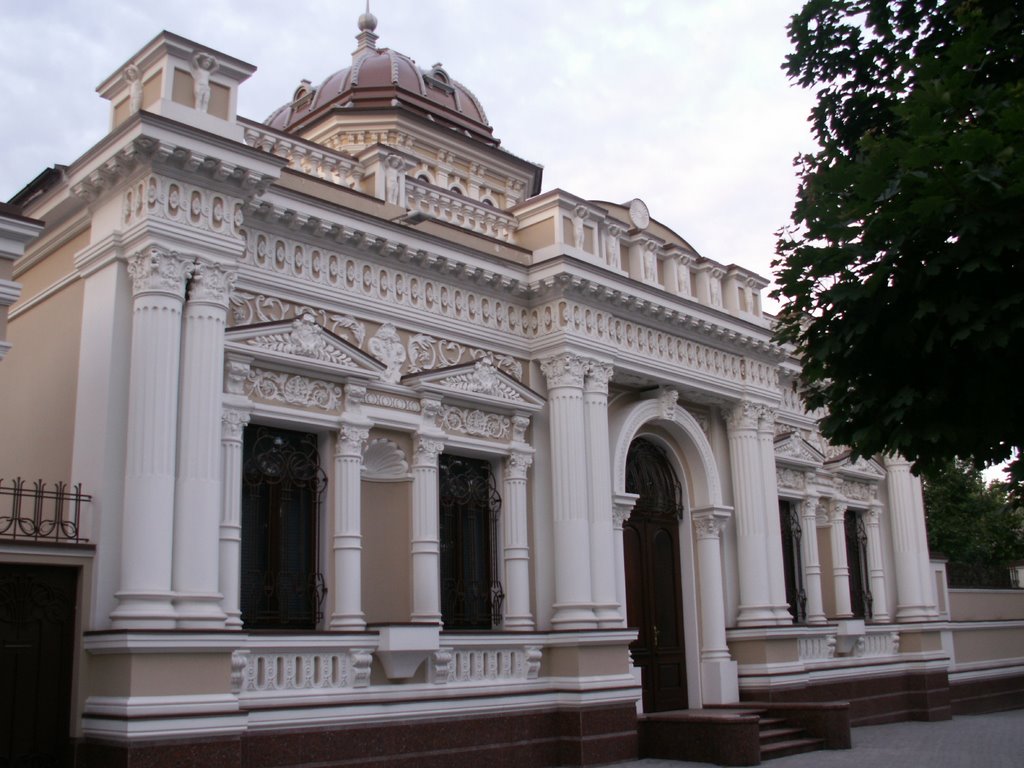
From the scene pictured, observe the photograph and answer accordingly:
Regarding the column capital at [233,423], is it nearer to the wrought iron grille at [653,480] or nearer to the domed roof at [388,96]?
the wrought iron grille at [653,480]

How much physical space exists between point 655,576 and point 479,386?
4553mm

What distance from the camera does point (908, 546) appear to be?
21984mm

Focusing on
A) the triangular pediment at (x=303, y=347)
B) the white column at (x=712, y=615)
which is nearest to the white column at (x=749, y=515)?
the white column at (x=712, y=615)

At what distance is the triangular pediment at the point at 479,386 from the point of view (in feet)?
44.0

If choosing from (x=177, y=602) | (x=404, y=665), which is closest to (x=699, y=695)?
(x=404, y=665)

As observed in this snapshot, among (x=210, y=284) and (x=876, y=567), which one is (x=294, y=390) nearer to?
(x=210, y=284)

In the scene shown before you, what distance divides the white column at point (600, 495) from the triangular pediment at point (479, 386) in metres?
0.72

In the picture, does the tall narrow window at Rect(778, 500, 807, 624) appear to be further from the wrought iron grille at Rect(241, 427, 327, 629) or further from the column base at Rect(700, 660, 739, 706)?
the wrought iron grille at Rect(241, 427, 327, 629)

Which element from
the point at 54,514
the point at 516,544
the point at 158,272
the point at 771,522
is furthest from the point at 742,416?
the point at 54,514

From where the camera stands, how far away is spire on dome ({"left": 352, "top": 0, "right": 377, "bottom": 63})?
22609 millimetres

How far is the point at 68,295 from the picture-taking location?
38.9 feet

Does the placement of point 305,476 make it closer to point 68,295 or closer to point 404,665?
point 404,665

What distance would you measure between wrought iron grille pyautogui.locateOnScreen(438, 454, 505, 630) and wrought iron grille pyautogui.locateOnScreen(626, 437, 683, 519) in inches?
111

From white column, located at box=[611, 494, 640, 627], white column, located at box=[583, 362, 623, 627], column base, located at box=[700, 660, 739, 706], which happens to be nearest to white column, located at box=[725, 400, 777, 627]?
column base, located at box=[700, 660, 739, 706]
